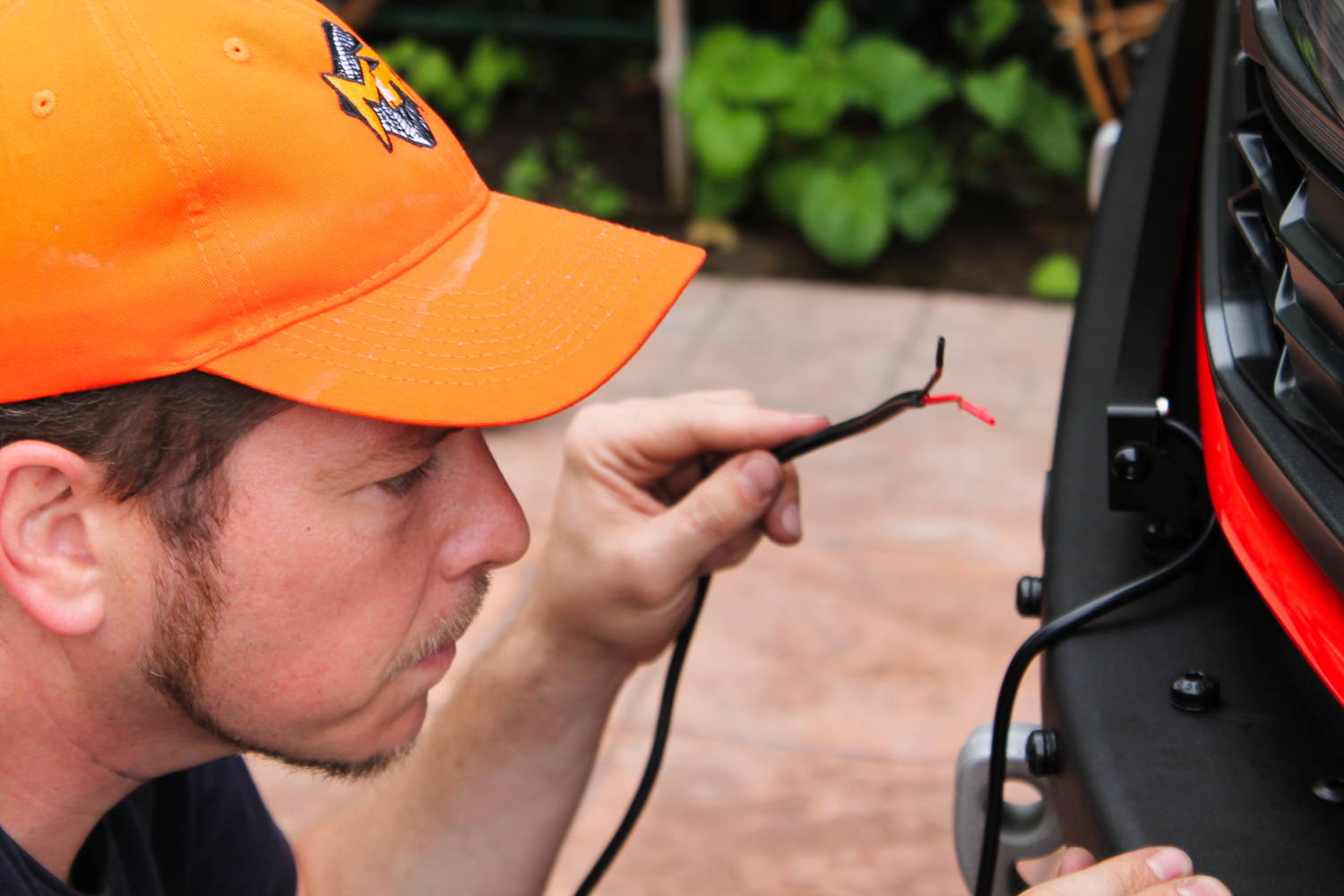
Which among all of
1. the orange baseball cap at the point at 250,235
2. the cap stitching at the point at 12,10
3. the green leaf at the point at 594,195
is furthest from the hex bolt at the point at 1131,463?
the green leaf at the point at 594,195

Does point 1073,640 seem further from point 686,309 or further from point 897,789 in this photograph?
point 686,309

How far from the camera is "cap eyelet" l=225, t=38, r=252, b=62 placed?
101 cm

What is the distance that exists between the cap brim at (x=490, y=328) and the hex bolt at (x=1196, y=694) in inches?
18.0

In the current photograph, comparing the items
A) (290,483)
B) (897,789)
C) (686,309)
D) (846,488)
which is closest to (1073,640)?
(290,483)

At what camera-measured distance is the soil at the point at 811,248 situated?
4320mm

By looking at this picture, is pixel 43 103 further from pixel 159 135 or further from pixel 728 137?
pixel 728 137

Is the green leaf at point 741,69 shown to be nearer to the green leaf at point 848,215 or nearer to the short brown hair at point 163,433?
the green leaf at point 848,215

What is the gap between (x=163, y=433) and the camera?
1002 millimetres

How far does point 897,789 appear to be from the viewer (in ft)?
7.97

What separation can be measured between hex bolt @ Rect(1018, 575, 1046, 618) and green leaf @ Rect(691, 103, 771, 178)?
10.8ft

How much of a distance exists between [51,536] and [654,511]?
2.02ft

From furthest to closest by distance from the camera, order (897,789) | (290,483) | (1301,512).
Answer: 1. (897,789)
2. (290,483)
3. (1301,512)

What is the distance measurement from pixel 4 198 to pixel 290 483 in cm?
27

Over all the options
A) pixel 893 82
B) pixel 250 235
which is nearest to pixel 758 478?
pixel 250 235
